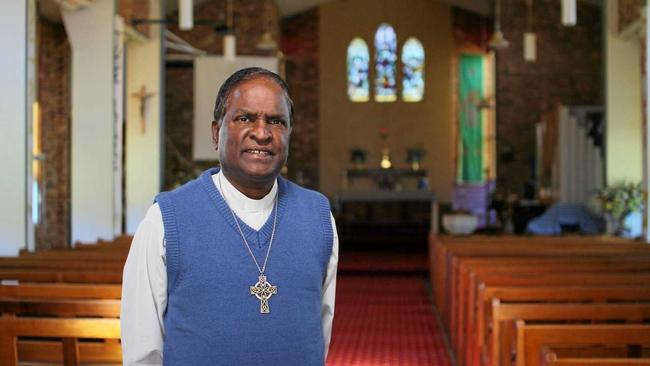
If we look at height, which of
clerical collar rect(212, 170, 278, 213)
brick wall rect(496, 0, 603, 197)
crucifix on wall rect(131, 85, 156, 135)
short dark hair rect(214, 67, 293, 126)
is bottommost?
clerical collar rect(212, 170, 278, 213)

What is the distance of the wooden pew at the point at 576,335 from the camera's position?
3.16 meters

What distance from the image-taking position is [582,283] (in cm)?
490

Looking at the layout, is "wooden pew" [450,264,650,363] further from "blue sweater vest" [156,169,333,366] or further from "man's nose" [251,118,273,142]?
"man's nose" [251,118,273,142]

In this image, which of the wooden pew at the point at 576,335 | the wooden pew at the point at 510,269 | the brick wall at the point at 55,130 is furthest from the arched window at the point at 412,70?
the wooden pew at the point at 576,335

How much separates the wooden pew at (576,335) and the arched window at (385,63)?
63.6 ft

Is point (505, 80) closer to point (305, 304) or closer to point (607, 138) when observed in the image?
point (607, 138)

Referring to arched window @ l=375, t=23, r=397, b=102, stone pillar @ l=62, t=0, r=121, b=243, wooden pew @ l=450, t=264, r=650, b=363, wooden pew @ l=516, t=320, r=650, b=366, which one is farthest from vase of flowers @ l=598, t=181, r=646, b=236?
arched window @ l=375, t=23, r=397, b=102

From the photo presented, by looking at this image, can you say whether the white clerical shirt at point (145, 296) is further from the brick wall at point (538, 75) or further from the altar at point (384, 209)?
the brick wall at point (538, 75)

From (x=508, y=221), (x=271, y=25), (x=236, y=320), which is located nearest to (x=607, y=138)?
(x=508, y=221)

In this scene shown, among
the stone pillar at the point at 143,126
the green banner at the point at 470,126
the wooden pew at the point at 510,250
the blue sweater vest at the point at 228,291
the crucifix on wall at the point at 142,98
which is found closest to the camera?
the blue sweater vest at the point at 228,291

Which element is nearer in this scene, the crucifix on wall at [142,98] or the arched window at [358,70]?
the crucifix on wall at [142,98]

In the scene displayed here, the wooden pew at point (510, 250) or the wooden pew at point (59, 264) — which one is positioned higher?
the wooden pew at point (59, 264)

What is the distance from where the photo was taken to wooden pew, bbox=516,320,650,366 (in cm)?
316

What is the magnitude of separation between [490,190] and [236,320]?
63.4 ft
